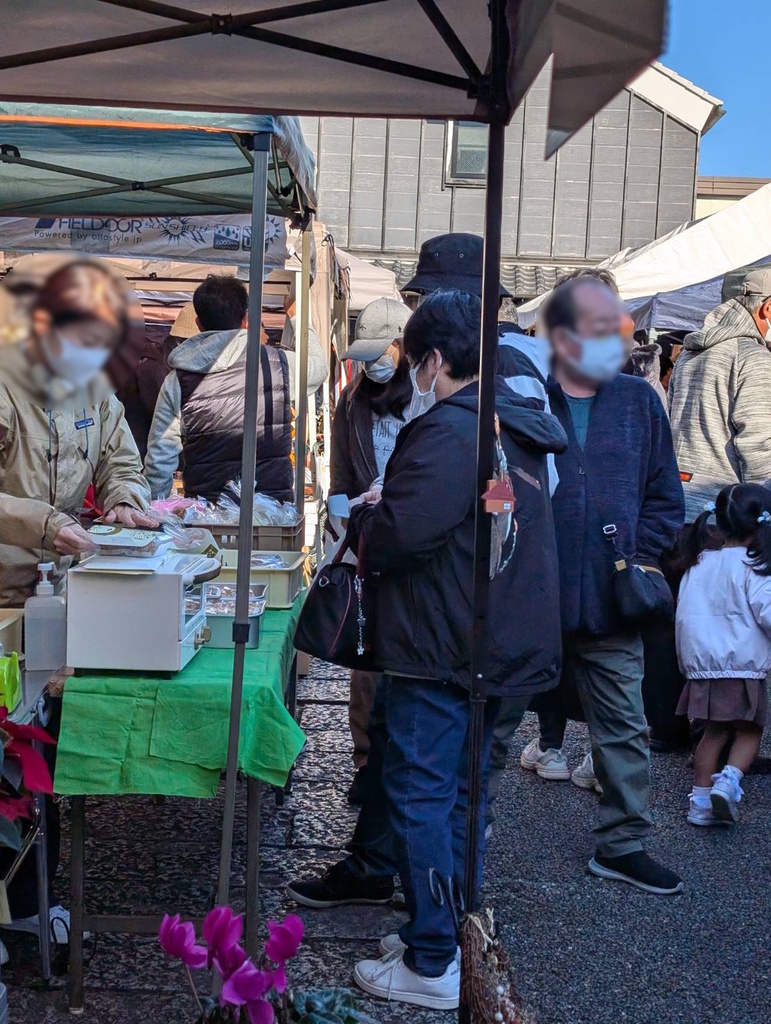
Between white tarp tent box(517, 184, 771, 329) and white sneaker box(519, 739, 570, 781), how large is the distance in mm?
4267

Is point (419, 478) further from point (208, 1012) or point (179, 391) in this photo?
point (179, 391)

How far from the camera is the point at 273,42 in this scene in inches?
94.3

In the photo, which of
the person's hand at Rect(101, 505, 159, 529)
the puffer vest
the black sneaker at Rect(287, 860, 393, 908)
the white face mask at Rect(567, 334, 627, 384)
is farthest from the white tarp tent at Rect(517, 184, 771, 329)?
the white face mask at Rect(567, 334, 627, 384)

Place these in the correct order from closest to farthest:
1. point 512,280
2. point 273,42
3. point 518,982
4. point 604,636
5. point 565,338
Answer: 1. point 565,338
2. point 273,42
3. point 518,982
4. point 604,636
5. point 512,280

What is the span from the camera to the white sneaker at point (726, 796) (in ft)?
14.1

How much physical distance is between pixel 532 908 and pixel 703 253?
21.1 ft

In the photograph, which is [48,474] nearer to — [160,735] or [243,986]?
[160,735]

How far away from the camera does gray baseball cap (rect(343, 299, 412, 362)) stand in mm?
4262

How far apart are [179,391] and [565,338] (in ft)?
13.2

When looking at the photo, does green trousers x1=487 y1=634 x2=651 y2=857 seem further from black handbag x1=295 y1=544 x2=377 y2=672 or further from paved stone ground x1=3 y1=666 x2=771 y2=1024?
black handbag x1=295 y1=544 x2=377 y2=672

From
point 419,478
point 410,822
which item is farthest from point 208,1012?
point 419,478

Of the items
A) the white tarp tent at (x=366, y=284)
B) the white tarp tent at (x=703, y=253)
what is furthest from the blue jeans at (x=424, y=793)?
the white tarp tent at (x=366, y=284)

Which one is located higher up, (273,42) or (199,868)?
(273,42)

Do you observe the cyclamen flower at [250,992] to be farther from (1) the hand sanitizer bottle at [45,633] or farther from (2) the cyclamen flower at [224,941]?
(1) the hand sanitizer bottle at [45,633]
